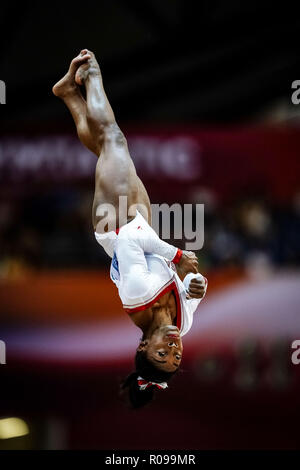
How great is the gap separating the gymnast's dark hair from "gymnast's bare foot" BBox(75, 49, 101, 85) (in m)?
1.53

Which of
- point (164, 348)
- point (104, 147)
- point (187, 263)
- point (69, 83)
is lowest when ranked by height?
point (164, 348)

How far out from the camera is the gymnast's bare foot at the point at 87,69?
396 centimetres

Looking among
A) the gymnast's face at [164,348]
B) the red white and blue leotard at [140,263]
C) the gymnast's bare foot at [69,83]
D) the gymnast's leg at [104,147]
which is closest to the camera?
the red white and blue leotard at [140,263]

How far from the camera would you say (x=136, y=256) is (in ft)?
11.9

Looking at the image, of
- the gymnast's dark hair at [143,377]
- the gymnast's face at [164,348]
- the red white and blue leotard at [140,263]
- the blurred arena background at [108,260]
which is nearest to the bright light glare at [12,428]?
the blurred arena background at [108,260]

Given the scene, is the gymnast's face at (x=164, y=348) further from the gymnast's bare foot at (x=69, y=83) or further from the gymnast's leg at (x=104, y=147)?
the gymnast's bare foot at (x=69, y=83)

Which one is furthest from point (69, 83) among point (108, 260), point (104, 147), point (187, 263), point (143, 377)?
point (108, 260)

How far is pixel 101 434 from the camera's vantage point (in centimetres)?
730

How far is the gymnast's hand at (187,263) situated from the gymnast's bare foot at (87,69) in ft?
3.73

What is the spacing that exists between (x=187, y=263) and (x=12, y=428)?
3340mm

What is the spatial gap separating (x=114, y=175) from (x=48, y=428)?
4.24m

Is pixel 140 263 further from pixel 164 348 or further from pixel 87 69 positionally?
pixel 87 69

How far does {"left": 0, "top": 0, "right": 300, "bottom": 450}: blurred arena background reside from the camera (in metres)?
7.16

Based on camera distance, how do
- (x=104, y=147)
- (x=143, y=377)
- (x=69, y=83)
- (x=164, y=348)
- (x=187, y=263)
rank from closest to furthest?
(x=187, y=263) → (x=164, y=348) → (x=143, y=377) → (x=104, y=147) → (x=69, y=83)
